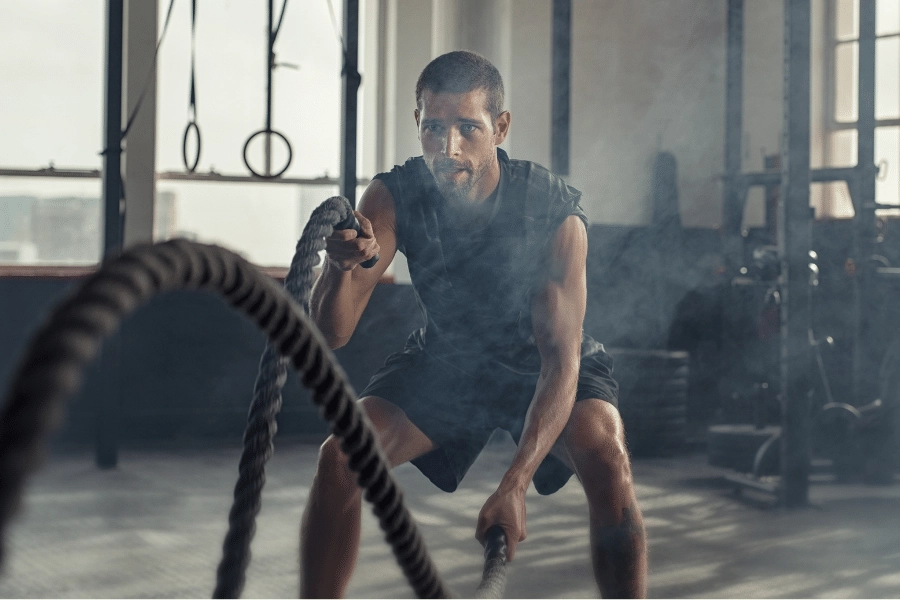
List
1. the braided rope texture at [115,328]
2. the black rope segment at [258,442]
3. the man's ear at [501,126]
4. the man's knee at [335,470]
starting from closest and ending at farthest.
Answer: the braided rope texture at [115,328] < the black rope segment at [258,442] < the man's knee at [335,470] < the man's ear at [501,126]

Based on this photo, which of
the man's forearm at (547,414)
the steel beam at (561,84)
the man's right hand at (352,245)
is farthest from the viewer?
the steel beam at (561,84)

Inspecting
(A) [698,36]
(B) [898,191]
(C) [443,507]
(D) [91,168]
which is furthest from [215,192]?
(B) [898,191]

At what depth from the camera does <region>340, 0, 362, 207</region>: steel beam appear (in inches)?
141

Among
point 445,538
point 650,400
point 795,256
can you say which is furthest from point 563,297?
point 650,400

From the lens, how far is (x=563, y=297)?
1.57m

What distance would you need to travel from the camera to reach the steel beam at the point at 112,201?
11.6ft

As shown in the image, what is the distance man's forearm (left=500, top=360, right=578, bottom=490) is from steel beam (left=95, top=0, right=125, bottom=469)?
2.49 meters

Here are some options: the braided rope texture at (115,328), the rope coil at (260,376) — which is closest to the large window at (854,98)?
the rope coil at (260,376)

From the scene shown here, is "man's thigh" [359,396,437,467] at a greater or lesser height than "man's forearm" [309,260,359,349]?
lesser

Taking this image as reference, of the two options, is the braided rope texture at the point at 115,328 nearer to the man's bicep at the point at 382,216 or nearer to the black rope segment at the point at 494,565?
the black rope segment at the point at 494,565

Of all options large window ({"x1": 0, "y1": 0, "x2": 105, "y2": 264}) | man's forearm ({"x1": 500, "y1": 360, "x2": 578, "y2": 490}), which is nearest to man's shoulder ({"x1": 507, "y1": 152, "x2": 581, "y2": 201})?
man's forearm ({"x1": 500, "y1": 360, "x2": 578, "y2": 490})

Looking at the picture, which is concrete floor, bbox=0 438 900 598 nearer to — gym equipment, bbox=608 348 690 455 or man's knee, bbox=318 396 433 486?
gym equipment, bbox=608 348 690 455

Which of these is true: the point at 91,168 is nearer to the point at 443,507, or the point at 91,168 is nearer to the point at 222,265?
the point at 443,507

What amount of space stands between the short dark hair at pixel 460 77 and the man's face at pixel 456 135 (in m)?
0.01
